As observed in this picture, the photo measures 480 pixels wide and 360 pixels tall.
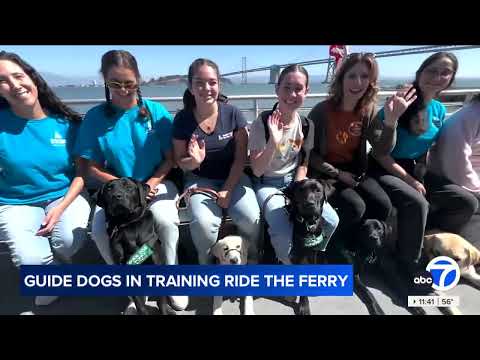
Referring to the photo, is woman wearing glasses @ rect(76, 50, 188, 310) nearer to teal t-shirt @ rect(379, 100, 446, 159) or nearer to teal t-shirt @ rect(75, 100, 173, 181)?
teal t-shirt @ rect(75, 100, 173, 181)

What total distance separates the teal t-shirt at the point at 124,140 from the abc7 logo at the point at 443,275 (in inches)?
80.5

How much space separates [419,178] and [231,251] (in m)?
1.67

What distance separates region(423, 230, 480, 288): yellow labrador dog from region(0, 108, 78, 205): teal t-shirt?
8.88ft

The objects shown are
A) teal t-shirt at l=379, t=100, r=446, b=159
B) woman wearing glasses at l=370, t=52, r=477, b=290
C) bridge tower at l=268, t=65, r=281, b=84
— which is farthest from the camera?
teal t-shirt at l=379, t=100, r=446, b=159

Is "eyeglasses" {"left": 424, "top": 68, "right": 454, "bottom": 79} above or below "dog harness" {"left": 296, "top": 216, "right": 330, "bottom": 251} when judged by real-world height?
above

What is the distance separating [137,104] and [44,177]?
832mm

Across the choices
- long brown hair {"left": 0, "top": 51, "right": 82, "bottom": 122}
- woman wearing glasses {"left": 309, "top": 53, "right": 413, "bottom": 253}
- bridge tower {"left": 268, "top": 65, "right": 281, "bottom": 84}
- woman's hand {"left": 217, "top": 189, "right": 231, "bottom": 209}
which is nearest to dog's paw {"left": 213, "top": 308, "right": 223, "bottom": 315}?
woman's hand {"left": 217, "top": 189, "right": 231, "bottom": 209}

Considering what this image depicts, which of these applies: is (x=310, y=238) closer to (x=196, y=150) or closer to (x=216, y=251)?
(x=216, y=251)

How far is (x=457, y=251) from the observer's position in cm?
204

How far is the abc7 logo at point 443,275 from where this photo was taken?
192cm

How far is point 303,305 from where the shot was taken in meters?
2.00

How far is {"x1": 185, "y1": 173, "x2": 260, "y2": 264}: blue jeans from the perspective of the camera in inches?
79.4

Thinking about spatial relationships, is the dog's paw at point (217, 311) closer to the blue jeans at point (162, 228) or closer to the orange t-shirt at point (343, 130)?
the blue jeans at point (162, 228)
